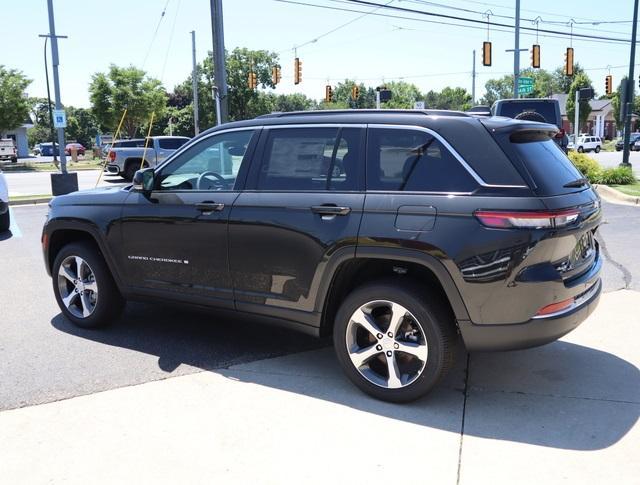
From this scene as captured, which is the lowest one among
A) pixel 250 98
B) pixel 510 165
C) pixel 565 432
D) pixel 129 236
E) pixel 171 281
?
pixel 565 432

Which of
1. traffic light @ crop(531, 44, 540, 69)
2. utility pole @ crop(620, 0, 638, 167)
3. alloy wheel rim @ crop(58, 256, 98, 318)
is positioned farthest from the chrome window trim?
traffic light @ crop(531, 44, 540, 69)

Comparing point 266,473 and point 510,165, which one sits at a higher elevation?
point 510,165

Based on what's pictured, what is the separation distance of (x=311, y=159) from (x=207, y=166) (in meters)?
1.07

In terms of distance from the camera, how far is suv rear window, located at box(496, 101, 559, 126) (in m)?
15.1

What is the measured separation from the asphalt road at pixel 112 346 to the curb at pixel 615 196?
8470 mm

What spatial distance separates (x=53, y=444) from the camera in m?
3.49

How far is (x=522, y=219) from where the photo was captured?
3.47 m

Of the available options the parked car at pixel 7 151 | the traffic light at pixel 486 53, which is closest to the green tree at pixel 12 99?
the parked car at pixel 7 151

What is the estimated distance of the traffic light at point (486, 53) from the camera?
28.4 metres

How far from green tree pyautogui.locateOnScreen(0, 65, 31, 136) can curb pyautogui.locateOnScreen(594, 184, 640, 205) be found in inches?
1551

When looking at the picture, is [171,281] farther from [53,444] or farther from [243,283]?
[53,444]

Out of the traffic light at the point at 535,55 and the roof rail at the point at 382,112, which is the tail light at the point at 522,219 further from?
the traffic light at the point at 535,55

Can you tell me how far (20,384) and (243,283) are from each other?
1703 millimetres

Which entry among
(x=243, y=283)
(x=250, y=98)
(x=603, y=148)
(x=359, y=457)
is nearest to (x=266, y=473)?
(x=359, y=457)
